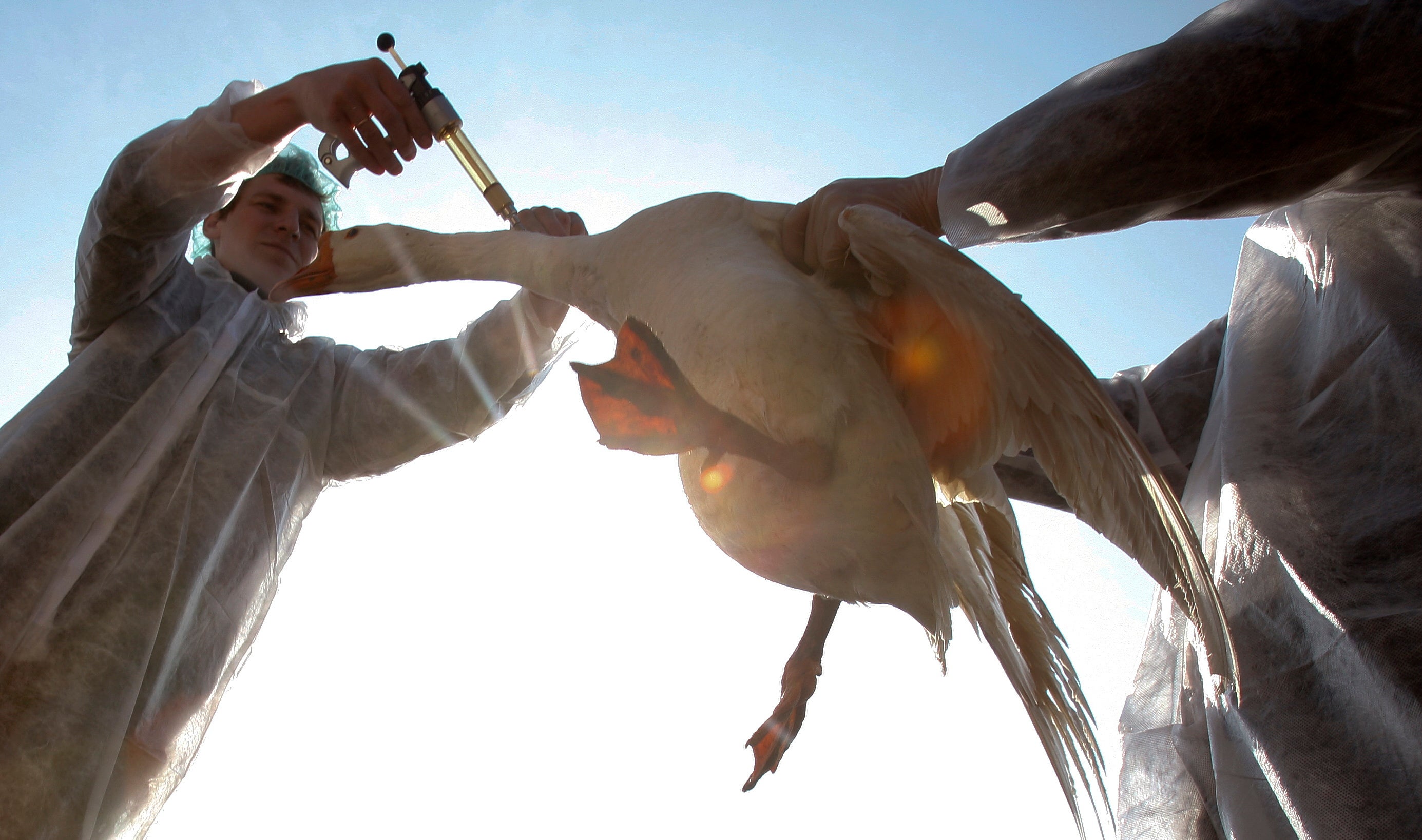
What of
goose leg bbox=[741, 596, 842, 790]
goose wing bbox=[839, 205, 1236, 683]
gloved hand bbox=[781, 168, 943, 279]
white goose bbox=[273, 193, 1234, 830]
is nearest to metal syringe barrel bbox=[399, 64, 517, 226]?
white goose bbox=[273, 193, 1234, 830]

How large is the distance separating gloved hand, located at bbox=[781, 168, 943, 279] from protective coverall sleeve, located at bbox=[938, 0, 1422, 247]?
11 cm

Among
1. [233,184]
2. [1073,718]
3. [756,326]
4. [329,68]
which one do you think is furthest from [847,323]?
[233,184]

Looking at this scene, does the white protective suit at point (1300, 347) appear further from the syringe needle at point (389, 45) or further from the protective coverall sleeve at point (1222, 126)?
the syringe needle at point (389, 45)

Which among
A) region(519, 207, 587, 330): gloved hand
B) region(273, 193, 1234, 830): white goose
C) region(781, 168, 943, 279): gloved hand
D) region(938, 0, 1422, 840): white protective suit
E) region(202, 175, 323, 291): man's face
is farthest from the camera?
region(202, 175, 323, 291): man's face

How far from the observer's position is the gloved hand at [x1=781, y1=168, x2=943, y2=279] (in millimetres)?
1166

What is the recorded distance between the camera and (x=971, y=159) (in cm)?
107

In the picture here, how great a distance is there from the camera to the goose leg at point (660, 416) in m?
1.10

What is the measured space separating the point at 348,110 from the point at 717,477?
1.02 meters

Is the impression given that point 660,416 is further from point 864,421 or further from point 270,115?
point 270,115

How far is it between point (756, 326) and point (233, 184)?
1.18m

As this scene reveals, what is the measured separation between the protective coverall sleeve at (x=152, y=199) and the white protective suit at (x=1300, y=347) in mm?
1321

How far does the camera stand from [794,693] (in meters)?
1.31

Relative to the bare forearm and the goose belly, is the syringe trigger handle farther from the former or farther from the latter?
the goose belly

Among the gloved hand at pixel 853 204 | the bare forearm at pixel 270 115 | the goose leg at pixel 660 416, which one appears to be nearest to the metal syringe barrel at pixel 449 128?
the bare forearm at pixel 270 115
